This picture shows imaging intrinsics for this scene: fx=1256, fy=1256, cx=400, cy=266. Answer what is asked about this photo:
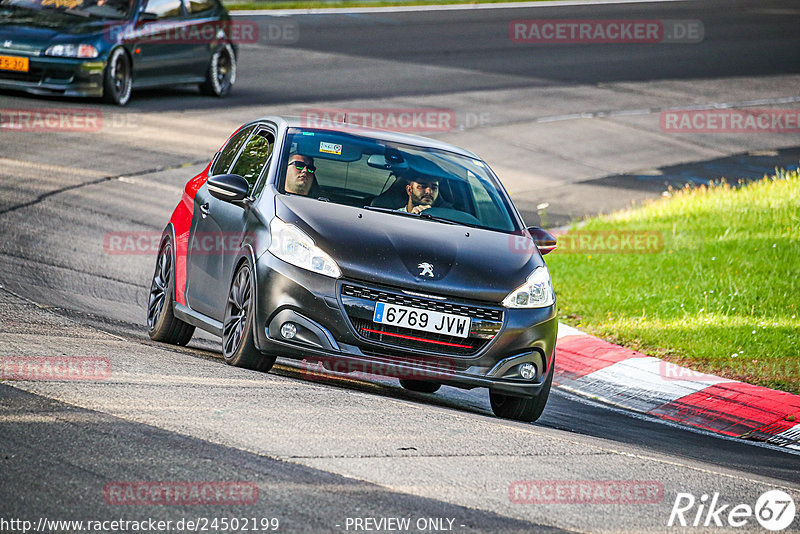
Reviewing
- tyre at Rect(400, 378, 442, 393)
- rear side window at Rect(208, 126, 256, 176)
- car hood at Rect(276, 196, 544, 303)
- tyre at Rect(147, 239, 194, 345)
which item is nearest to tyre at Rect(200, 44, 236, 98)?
rear side window at Rect(208, 126, 256, 176)

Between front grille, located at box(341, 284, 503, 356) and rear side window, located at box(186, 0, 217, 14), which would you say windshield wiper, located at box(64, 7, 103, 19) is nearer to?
rear side window, located at box(186, 0, 217, 14)

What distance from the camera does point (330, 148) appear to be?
854cm

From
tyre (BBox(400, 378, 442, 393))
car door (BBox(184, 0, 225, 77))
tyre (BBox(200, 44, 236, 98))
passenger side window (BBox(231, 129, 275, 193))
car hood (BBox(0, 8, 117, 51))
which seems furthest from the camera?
tyre (BBox(200, 44, 236, 98))

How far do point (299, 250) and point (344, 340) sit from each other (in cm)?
61

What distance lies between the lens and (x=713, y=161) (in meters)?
21.0

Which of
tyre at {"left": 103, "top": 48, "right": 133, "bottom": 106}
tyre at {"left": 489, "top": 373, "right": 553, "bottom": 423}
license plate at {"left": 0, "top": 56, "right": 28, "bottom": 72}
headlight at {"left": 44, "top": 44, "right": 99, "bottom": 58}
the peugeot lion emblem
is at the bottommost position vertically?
tyre at {"left": 489, "top": 373, "right": 553, "bottom": 423}

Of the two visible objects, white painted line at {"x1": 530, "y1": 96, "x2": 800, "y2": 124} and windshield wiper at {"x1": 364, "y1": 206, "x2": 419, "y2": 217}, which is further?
white painted line at {"x1": 530, "y1": 96, "x2": 800, "y2": 124}

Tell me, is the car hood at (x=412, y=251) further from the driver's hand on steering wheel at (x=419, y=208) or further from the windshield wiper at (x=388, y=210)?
the driver's hand on steering wheel at (x=419, y=208)

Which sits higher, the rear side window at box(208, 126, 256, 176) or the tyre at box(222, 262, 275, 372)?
the rear side window at box(208, 126, 256, 176)

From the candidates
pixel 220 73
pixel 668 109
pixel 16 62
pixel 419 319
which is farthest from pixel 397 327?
pixel 668 109

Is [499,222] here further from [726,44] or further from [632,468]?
[726,44]

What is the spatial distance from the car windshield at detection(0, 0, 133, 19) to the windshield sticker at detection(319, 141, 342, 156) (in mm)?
11374

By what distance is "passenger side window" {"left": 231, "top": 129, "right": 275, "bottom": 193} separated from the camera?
28.2 feet

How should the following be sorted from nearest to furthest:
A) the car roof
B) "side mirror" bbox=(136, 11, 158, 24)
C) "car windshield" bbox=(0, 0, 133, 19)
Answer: the car roof, "car windshield" bbox=(0, 0, 133, 19), "side mirror" bbox=(136, 11, 158, 24)
